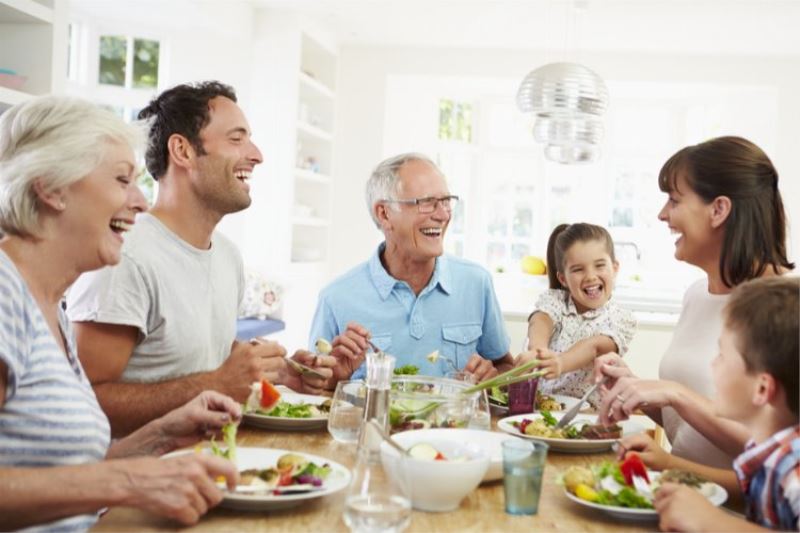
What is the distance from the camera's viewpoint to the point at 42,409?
1.41 m

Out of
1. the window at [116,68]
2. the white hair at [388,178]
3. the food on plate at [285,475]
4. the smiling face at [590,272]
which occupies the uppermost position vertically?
the window at [116,68]

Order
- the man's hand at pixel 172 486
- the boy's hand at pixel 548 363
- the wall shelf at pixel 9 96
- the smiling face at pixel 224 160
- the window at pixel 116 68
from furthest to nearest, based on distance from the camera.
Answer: the window at pixel 116 68 → the wall shelf at pixel 9 96 → the smiling face at pixel 224 160 → the boy's hand at pixel 548 363 → the man's hand at pixel 172 486

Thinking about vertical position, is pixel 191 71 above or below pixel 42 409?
above

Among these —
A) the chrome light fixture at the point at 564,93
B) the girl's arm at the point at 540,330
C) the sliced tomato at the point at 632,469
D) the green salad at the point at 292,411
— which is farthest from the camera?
the chrome light fixture at the point at 564,93

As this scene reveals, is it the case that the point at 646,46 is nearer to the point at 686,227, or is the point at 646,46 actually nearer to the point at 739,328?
the point at 686,227

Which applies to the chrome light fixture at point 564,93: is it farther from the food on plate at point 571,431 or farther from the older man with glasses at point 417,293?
the food on plate at point 571,431

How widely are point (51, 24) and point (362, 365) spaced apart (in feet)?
8.25

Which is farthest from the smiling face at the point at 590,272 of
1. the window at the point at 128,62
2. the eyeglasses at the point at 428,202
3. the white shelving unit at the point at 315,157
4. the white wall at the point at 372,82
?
the white wall at the point at 372,82

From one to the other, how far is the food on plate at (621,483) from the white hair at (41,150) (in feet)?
3.30

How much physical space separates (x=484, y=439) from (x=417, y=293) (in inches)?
47.7

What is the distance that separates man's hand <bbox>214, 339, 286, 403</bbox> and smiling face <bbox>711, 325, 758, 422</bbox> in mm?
1003

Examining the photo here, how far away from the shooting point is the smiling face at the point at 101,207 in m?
1.57

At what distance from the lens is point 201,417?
1.66 meters

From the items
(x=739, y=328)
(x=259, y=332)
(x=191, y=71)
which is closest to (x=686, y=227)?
(x=739, y=328)
